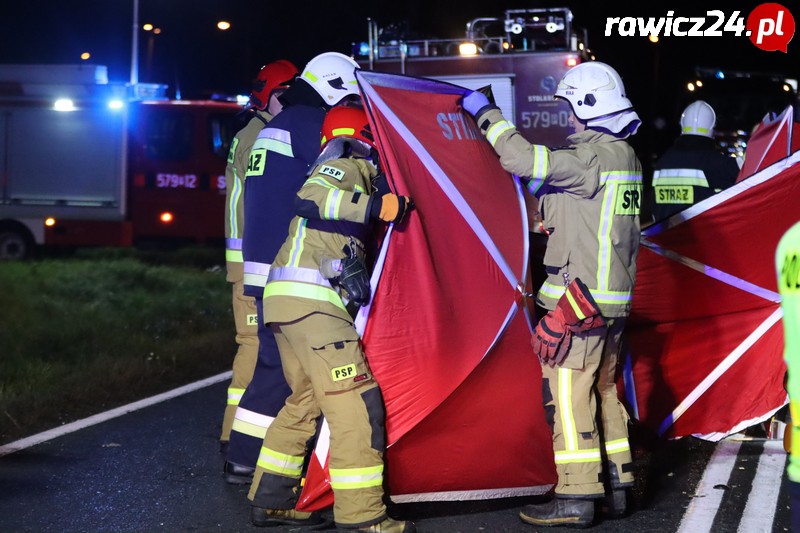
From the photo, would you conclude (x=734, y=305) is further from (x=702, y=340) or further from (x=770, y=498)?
(x=770, y=498)

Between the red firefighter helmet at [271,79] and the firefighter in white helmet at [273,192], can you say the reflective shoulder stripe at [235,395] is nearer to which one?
the firefighter in white helmet at [273,192]

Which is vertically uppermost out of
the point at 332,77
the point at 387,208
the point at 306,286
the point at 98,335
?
the point at 332,77

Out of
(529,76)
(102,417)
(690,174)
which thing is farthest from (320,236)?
(529,76)

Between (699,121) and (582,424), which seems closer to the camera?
(582,424)

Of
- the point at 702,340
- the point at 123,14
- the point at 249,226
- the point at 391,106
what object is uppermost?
the point at 123,14

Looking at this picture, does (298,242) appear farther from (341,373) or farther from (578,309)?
(578,309)

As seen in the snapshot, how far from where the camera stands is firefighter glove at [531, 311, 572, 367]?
500 cm

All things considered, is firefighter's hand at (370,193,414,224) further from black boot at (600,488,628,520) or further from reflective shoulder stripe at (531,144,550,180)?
black boot at (600,488,628,520)

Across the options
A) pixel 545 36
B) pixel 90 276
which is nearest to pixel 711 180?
pixel 545 36

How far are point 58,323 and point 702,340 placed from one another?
6.79 m

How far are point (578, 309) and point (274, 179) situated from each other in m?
1.69

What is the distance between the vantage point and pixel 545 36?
1230 centimetres

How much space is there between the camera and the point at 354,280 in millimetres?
4758

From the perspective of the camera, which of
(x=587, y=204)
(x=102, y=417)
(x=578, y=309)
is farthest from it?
(x=102, y=417)
